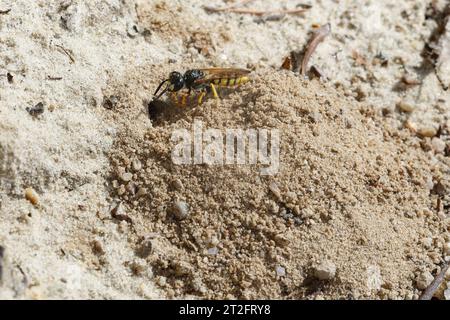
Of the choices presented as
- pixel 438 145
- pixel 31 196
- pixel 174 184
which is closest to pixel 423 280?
pixel 438 145

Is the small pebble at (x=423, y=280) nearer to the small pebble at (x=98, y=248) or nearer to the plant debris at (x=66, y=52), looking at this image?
the small pebble at (x=98, y=248)

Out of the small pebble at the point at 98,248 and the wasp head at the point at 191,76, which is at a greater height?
the wasp head at the point at 191,76

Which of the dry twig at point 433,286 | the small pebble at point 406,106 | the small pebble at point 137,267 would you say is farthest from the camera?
the small pebble at point 406,106

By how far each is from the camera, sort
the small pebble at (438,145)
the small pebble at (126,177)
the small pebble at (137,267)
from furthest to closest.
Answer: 1. the small pebble at (438,145)
2. the small pebble at (126,177)
3. the small pebble at (137,267)

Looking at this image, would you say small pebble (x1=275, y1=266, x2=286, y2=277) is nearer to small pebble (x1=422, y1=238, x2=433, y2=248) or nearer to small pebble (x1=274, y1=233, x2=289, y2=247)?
small pebble (x1=274, y1=233, x2=289, y2=247)

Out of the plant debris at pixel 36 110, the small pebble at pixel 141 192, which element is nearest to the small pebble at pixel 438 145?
the small pebble at pixel 141 192

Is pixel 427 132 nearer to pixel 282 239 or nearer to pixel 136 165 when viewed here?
pixel 282 239
